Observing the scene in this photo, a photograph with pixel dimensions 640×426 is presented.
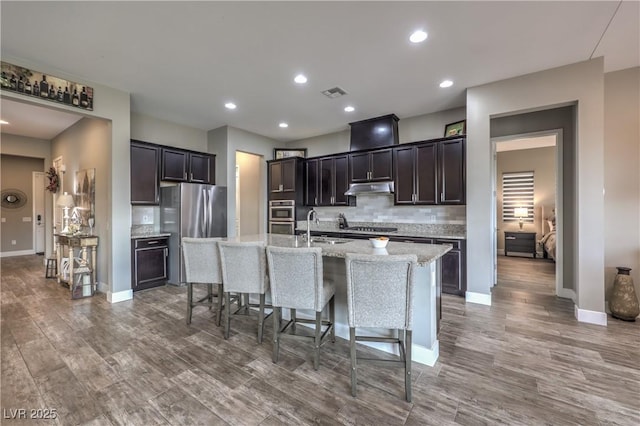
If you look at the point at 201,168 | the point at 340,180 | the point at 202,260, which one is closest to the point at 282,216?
the point at 340,180

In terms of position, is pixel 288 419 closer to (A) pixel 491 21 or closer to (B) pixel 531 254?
(A) pixel 491 21

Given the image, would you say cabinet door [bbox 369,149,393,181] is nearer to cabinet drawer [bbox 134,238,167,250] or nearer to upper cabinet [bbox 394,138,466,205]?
upper cabinet [bbox 394,138,466,205]

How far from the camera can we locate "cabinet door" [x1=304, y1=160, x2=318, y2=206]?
6.02 m

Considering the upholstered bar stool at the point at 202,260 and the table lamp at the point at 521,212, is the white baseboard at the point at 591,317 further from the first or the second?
the table lamp at the point at 521,212

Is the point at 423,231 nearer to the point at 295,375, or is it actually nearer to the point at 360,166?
the point at 360,166

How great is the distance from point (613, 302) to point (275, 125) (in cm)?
582

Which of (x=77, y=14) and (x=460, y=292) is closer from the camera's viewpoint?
(x=77, y=14)

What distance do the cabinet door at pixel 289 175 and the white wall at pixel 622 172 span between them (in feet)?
16.4

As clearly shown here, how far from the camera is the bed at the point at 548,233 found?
6360 millimetres

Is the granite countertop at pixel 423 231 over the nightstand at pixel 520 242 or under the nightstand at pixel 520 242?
over

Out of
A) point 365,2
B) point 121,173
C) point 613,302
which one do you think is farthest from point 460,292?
point 121,173

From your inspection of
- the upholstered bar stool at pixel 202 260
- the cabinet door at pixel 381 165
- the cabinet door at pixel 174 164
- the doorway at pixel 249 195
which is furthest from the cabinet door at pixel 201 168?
the cabinet door at pixel 381 165

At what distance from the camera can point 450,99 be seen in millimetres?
4246

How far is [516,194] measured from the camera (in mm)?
7797
